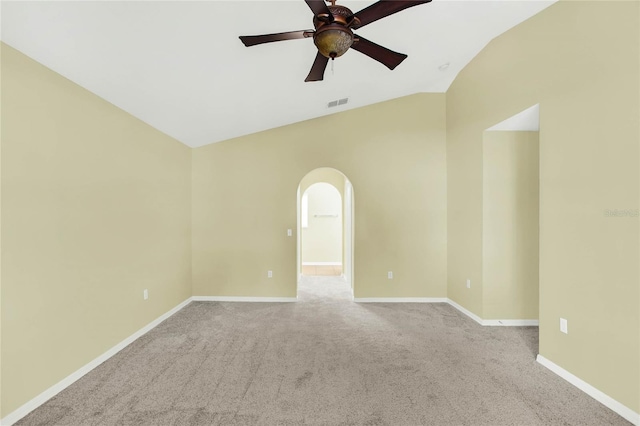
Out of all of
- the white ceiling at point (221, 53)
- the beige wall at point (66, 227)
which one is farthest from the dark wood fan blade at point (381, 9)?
the beige wall at point (66, 227)

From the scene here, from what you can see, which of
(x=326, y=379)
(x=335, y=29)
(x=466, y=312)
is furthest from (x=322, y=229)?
(x=335, y=29)

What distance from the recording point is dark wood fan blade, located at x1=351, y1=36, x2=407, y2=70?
1794 mm

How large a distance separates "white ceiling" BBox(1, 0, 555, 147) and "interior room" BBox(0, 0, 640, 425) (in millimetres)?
24

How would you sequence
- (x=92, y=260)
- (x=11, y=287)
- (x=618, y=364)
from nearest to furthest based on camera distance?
(x=11, y=287) < (x=618, y=364) < (x=92, y=260)

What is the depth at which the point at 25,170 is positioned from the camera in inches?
78.7

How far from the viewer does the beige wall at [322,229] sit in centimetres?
838

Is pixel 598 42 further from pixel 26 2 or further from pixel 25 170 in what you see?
pixel 25 170

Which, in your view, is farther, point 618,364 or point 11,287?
point 618,364

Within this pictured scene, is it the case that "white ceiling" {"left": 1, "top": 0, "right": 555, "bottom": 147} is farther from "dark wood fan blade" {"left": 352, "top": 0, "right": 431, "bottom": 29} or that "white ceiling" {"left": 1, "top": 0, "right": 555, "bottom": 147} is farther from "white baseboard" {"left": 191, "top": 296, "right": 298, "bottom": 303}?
"white baseboard" {"left": 191, "top": 296, "right": 298, "bottom": 303}

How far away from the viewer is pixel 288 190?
184 inches

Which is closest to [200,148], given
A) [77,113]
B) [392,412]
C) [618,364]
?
[77,113]

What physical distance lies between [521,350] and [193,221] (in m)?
4.74

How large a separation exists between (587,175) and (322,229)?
6528 millimetres

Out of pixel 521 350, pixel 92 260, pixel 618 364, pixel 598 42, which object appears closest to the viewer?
pixel 618 364
